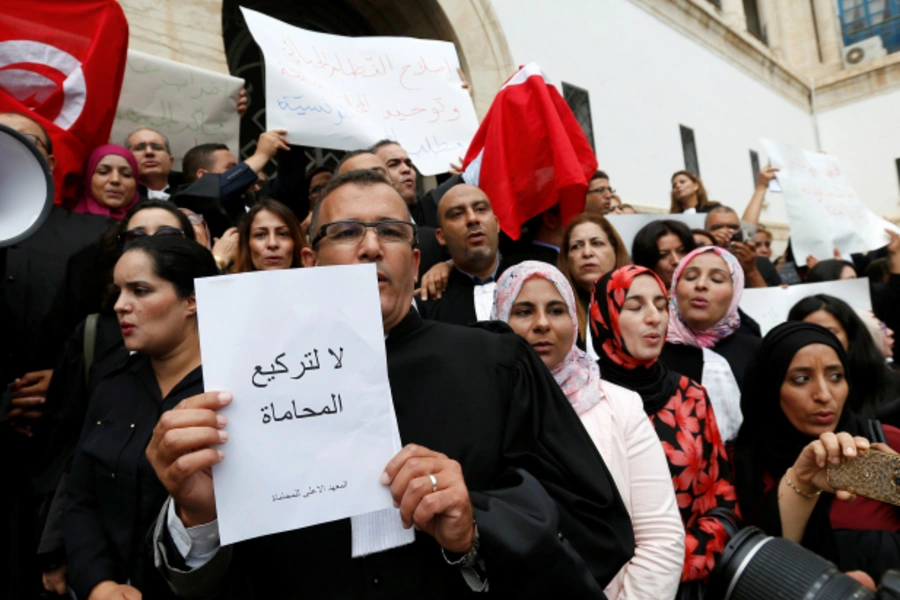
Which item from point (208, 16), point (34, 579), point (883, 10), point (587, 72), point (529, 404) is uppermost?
point (883, 10)

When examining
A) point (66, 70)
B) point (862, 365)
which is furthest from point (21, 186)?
point (862, 365)

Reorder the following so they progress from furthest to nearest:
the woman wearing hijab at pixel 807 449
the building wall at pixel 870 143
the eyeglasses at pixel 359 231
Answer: the building wall at pixel 870 143 < the woman wearing hijab at pixel 807 449 < the eyeglasses at pixel 359 231

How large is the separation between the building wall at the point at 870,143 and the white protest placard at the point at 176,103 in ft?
60.5

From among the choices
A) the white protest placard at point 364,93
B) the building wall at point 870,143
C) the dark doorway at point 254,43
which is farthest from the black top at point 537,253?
the building wall at point 870,143

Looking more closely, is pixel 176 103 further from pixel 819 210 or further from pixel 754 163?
pixel 754 163

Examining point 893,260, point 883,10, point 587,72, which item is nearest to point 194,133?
point 893,260

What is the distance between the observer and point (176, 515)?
Result: 1170 mm

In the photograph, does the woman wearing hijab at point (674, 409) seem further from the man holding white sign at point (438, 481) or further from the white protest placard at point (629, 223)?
the white protest placard at point (629, 223)

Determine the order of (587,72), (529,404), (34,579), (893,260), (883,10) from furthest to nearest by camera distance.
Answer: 1. (883,10)
2. (587,72)
3. (893,260)
4. (34,579)
5. (529,404)

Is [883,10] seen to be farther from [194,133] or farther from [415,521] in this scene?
[415,521]

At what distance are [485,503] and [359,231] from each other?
608 millimetres

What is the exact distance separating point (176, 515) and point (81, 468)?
42.7 inches

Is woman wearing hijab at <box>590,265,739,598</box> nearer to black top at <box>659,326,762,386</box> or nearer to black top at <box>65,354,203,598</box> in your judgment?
black top at <box>659,326,762,386</box>

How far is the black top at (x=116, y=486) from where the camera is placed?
1.90 meters
